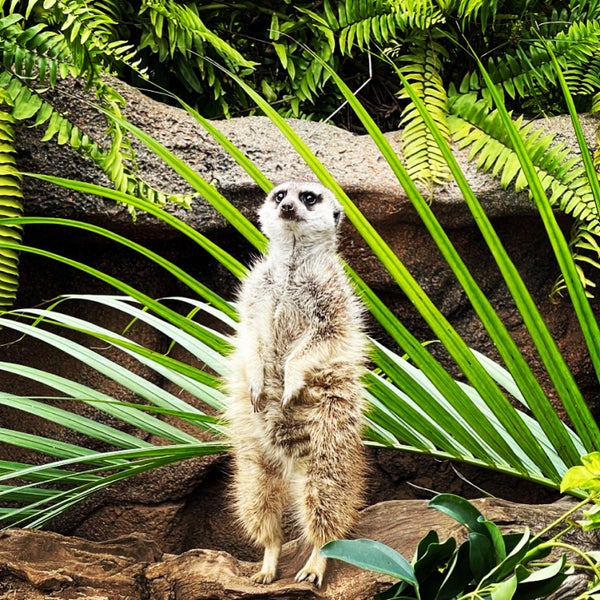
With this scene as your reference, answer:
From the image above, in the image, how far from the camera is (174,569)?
1.84m

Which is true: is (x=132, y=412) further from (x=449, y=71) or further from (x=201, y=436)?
(x=449, y=71)

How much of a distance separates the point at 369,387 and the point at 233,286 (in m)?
1.51

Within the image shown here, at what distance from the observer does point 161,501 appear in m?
3.23

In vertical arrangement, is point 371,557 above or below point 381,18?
below

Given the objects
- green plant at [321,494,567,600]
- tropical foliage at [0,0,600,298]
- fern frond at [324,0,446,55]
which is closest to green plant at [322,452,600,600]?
green plant at [321,494,567,600]

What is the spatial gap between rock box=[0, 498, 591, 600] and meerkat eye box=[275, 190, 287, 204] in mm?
846

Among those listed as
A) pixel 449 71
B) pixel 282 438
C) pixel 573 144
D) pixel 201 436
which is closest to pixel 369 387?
pixel 282 438

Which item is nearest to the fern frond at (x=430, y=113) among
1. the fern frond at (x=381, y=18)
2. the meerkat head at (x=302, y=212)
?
the fern frond at (x=381, y=18)

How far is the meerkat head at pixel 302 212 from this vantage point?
6.79 feet

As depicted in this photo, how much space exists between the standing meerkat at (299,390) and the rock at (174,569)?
63 mm

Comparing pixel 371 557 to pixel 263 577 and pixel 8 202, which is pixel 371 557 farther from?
pixel 8 202

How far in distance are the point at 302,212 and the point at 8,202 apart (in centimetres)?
112

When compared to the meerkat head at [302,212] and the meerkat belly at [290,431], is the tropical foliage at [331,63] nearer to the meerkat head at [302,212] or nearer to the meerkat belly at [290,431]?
the meerkat head at [302,212]

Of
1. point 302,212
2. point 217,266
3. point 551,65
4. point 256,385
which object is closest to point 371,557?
point 256,385
